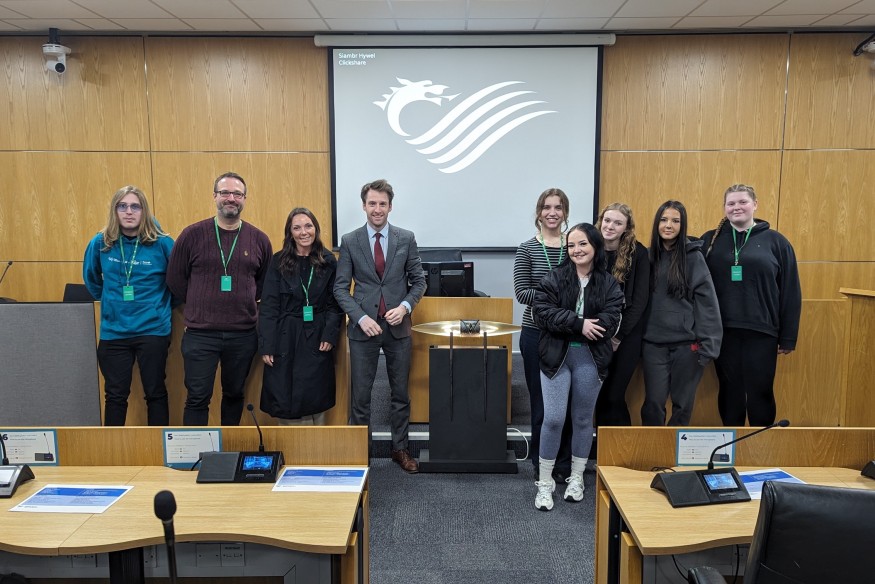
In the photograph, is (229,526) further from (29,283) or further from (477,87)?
(29,283)

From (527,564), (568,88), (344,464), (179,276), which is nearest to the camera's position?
(344,464)

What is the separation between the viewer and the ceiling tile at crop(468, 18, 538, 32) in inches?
190

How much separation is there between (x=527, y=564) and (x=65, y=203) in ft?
16.6

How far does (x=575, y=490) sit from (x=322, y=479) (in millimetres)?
1640

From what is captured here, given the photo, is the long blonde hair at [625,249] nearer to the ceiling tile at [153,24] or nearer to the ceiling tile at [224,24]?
the ceiling tile at [224,24]

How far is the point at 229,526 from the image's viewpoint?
60.9 inches

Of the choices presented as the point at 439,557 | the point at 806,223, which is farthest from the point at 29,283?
the point at 806,223

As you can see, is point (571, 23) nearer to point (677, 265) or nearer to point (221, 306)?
point (677, 265)

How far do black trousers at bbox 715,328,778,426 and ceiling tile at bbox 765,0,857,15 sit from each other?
2.91m

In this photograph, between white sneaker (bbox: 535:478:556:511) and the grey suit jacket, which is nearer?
white sneaker (bbox: 535:478:556:511)

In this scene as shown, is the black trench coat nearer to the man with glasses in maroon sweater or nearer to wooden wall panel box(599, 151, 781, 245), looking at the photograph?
the man with glasses in maroon sweater

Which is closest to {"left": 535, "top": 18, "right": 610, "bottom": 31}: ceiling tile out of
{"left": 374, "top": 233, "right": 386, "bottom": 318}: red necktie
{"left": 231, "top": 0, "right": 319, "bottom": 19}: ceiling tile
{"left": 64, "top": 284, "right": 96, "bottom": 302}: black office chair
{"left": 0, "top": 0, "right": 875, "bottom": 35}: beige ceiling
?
{"left": 0, "top": 0, "right": 875, "bottom": 35}: beige ceiling

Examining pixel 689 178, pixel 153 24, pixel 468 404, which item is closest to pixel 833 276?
pixel 689 178

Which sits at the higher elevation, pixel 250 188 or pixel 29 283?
pixel 250 188
